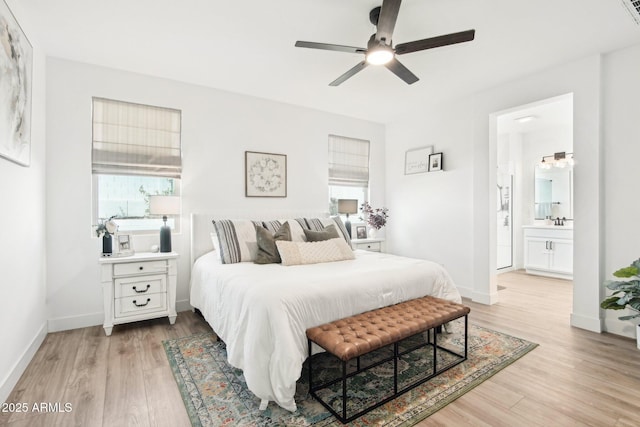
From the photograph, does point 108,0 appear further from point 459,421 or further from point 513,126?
point 513,126

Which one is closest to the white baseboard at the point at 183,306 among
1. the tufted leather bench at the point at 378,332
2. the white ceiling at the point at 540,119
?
the tufted leather bench at the point at 378,332

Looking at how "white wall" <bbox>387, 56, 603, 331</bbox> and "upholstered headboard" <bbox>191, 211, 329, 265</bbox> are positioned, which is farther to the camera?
"upholstered headboard" <bbox>191, 211, 329, 265</bbox>

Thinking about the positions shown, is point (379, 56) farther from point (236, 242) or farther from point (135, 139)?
point (135, 139)

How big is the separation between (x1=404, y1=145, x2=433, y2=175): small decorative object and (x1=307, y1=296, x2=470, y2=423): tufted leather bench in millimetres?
2729

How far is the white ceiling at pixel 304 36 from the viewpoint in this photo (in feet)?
7.73

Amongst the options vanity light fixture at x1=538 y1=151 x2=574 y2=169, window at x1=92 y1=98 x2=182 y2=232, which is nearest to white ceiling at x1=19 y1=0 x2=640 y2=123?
window at x1=92 y1=98 x2=182 y2=232

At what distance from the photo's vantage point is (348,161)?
523cm

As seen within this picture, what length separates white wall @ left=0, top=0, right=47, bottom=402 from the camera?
2045 mm

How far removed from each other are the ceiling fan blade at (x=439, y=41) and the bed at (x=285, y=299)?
1.79 m

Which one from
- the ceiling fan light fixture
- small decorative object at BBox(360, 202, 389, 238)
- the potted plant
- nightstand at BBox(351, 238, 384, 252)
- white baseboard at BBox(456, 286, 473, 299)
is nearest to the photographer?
the ceiling fan light fixture

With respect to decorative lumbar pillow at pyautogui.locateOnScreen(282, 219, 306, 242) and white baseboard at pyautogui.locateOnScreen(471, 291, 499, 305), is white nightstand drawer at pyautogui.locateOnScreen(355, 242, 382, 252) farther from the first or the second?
white baseboard at pyautogui.locateOnScreen(471, 291, 499, 305)

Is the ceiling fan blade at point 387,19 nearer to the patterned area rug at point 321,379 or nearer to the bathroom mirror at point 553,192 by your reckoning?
the patterned area rug at point 321,379

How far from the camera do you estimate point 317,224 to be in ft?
13.0

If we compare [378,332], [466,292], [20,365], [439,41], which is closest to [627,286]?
[466,292]
